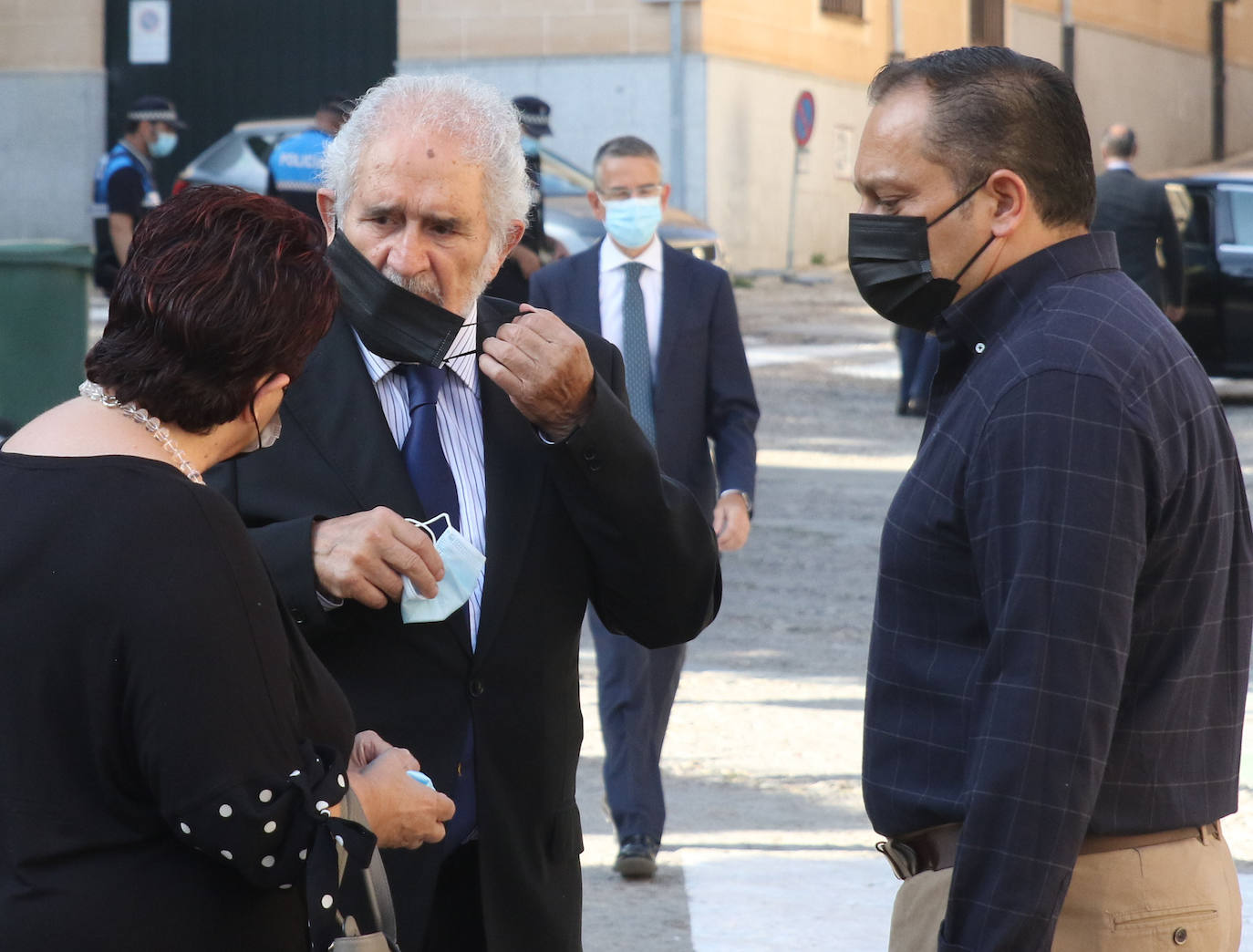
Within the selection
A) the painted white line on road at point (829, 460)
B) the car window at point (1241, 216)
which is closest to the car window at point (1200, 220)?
the car window at point (1241, 216)

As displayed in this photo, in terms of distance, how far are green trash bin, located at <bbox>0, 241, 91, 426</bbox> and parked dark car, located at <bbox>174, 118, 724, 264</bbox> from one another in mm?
6888

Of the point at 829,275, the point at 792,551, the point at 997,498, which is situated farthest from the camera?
the point at 829,275

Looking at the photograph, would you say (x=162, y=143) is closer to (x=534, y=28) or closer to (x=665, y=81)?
(x=665, y=81)

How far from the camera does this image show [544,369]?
9.09ft

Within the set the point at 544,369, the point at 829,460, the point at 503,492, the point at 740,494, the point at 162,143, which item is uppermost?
the point at 162,143

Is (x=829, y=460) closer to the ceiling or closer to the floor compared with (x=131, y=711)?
closer to the floor

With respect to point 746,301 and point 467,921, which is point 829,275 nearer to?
point 746,301

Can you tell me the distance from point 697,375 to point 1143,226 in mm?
6976

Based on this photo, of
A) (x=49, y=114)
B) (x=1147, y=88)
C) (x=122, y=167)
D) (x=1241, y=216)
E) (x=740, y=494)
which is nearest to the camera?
(x=740, y=494)

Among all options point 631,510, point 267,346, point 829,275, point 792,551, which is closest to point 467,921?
point 631,510

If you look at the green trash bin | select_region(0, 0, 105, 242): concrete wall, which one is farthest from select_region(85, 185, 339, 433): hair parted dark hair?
select_region(0, 0, 105, 242): concrete wall

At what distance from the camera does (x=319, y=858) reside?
7.30 ft

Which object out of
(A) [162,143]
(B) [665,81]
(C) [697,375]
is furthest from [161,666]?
(B) [665,81]

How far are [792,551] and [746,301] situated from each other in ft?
40.1
